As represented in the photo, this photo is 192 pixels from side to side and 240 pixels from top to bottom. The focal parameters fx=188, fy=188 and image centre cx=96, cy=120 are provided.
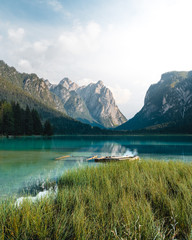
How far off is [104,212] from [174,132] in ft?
535

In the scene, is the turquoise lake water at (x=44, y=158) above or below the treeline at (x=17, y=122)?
below

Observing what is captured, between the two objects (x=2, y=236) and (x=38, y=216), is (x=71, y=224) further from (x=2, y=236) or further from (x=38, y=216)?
(x=2, y=236)

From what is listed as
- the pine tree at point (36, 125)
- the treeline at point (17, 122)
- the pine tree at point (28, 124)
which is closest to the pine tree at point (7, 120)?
the treeline at point (17, 122)

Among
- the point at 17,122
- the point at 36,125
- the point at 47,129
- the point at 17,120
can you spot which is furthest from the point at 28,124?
the point at 47,129

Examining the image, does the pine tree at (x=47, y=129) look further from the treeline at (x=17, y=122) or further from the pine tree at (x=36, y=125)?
the pine tree at (x=36, y=125)

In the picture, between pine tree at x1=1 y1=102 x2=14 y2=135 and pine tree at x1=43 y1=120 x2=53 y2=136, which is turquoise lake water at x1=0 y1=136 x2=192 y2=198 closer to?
pine tree at x1=1 y1=102 x2=14 y2=135

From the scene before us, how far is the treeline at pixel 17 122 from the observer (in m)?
74.4

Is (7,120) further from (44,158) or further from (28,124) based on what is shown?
(44,158)

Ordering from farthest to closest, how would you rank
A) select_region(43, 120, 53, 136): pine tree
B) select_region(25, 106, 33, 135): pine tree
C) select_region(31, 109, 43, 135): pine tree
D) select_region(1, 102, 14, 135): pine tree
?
select_region(43, 120, 53, 136): pine tree
select_region(31, 109, 43, 135): pine tree
select_region(25, 106, 33, 135): pine tree
select_region(1, 102, 14, 135): pine tree

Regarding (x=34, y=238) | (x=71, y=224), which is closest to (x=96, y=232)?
(x=71, y=224)

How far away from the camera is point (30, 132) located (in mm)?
87438

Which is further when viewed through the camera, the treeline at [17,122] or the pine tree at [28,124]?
the pine tree at [28,124]

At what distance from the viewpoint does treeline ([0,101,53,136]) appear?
244ft

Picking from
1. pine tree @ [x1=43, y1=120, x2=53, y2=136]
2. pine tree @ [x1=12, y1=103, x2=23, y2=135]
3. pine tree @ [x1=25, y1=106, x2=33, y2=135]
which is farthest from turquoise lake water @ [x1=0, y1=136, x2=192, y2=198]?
pine tree @ [x1=43, y1=120, x2=53, y2=136]
